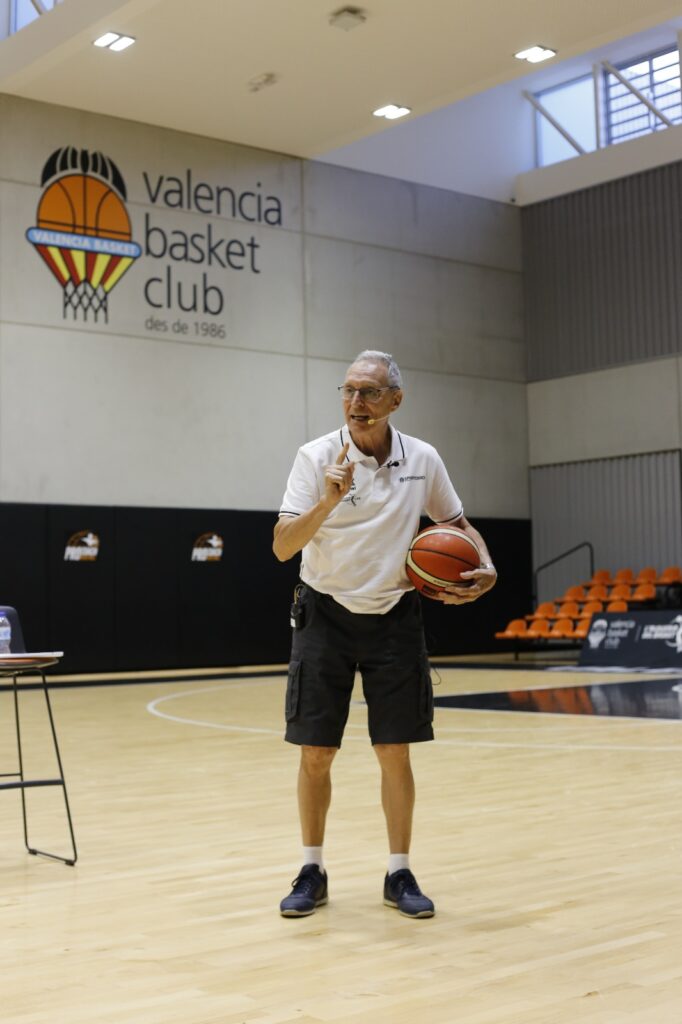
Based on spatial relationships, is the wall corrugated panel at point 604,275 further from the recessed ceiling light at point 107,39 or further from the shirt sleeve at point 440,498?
the shirt sleeve at point 440,498

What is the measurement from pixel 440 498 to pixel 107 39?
44.7ft

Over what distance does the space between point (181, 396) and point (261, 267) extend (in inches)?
108

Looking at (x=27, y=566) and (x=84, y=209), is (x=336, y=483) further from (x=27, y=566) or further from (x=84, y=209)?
(x=84, y=209)

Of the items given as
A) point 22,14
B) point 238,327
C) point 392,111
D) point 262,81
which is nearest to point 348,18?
point 262,81

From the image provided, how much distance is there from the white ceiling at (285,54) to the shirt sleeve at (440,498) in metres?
12.3

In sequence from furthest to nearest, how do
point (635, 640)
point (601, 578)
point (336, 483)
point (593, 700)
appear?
point (601, 578)
point (635, 640)
point (593, 700)
point (336, 483)

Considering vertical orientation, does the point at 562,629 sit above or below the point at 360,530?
below

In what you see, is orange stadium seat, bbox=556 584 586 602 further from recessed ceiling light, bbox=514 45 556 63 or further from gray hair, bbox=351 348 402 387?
gray hair, bbox=351 348 402 387

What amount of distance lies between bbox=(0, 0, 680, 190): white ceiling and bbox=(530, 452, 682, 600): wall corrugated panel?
741cm

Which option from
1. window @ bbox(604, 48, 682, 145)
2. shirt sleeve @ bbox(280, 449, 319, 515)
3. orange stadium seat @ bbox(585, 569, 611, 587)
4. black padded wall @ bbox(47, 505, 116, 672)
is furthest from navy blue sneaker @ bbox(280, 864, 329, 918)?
window @ bbox(604, 48, 682, 145)

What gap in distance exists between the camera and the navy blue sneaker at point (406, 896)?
4.26 meters

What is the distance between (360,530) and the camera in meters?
4.47

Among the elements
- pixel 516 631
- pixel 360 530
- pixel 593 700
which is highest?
pixel 360 530

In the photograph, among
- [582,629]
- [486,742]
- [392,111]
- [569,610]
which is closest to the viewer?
[486,742]
